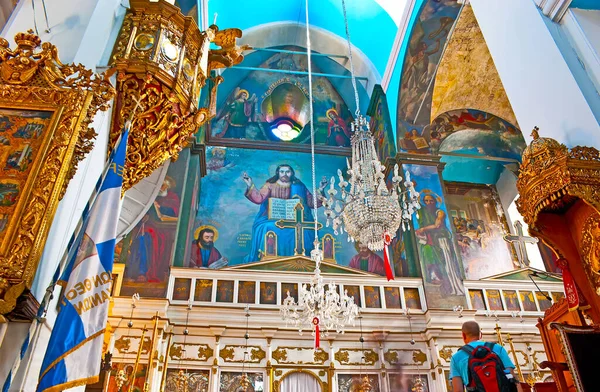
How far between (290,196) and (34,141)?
384 inches

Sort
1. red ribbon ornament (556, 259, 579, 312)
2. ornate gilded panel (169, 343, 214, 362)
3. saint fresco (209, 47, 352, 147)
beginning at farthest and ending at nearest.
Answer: saint fresco (209, 47, 352, 147) < ornate gilded panel (169, 343, 214, 362) < red ribbon ornament (556, 259, 579, 312)

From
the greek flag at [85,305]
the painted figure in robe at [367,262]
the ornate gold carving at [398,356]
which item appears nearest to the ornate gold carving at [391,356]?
the ornate gold carving at [398,356]

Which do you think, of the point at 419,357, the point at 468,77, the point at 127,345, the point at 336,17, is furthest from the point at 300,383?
the point at 336,17

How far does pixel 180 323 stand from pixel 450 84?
29.9ft

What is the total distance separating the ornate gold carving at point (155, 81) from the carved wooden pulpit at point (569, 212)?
10.7 ft

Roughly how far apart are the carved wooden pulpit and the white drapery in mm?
5767

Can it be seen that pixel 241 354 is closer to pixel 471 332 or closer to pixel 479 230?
pixel 471 332

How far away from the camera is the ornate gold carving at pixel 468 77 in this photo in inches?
412

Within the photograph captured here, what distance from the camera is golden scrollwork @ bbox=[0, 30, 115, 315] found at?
2369mm

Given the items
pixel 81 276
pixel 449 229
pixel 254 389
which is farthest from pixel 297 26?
pixel 81 276

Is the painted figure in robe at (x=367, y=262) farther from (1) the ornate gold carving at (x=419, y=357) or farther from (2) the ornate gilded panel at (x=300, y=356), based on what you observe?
(2) the ornate gilded panel at (x=300, y=356)

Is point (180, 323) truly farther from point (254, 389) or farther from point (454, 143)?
point (454, 143)

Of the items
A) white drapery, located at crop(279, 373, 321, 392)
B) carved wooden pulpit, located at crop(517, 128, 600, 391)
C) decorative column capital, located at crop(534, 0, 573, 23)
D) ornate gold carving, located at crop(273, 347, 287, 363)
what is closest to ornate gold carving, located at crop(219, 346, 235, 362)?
ornate gold carving, located at crop(273, 347, 287, 363)

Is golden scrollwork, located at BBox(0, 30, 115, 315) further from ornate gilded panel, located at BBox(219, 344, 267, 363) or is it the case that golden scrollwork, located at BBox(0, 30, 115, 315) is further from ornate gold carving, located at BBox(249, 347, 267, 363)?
ornate gold carving, located at BBox(249, 347, 267, 363)
